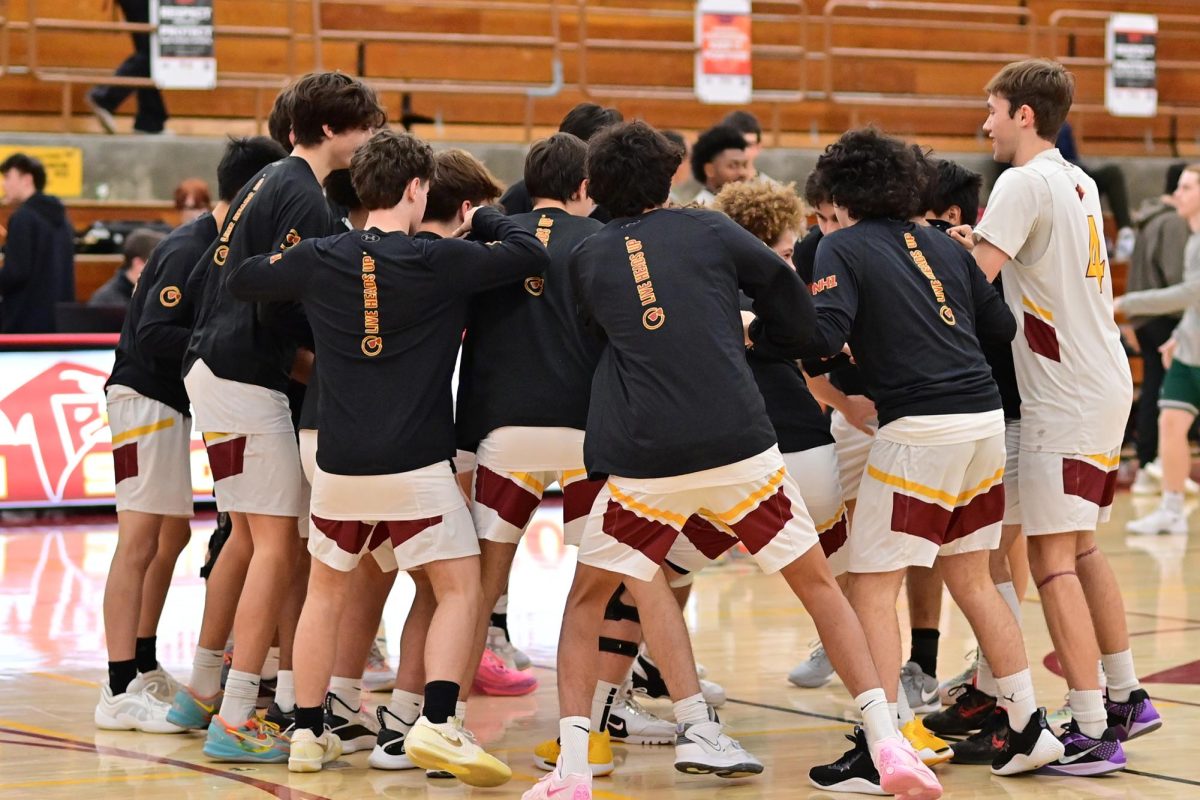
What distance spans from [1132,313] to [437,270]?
6.69 meters

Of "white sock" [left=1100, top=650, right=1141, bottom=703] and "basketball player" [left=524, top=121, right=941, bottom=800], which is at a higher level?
"basketball player" [left=524, top=121, right=941, bottom=800]

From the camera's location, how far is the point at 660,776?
182 inches

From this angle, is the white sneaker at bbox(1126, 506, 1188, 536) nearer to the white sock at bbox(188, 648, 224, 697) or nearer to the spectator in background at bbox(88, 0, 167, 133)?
the white sock at bbox(188, 648, 224, 697)

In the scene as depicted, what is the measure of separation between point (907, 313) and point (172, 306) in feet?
7.56

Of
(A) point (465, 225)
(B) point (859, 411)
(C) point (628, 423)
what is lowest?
(B) point (859, 411)

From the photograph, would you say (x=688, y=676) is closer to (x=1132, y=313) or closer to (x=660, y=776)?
(x=660, y=776)

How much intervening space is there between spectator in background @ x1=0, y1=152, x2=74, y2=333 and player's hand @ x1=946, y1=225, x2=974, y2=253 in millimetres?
7430

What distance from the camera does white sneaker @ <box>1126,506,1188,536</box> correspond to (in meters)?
9.57

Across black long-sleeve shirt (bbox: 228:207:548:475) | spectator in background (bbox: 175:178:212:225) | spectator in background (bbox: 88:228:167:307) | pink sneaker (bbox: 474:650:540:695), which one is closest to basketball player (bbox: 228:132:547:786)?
black long-sleeve shirt (bbox: 228:207:548:475)

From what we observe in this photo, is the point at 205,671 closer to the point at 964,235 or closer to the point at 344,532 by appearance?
the point at 344,532

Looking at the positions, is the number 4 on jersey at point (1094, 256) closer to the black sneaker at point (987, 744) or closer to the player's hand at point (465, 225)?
the black sneaker at point (987, 744)

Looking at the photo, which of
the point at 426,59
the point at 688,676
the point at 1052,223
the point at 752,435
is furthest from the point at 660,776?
the point at 426,59

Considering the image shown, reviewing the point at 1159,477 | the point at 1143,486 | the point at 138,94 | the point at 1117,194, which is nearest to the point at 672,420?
the point at 1143,486

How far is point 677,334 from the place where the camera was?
413 cm
